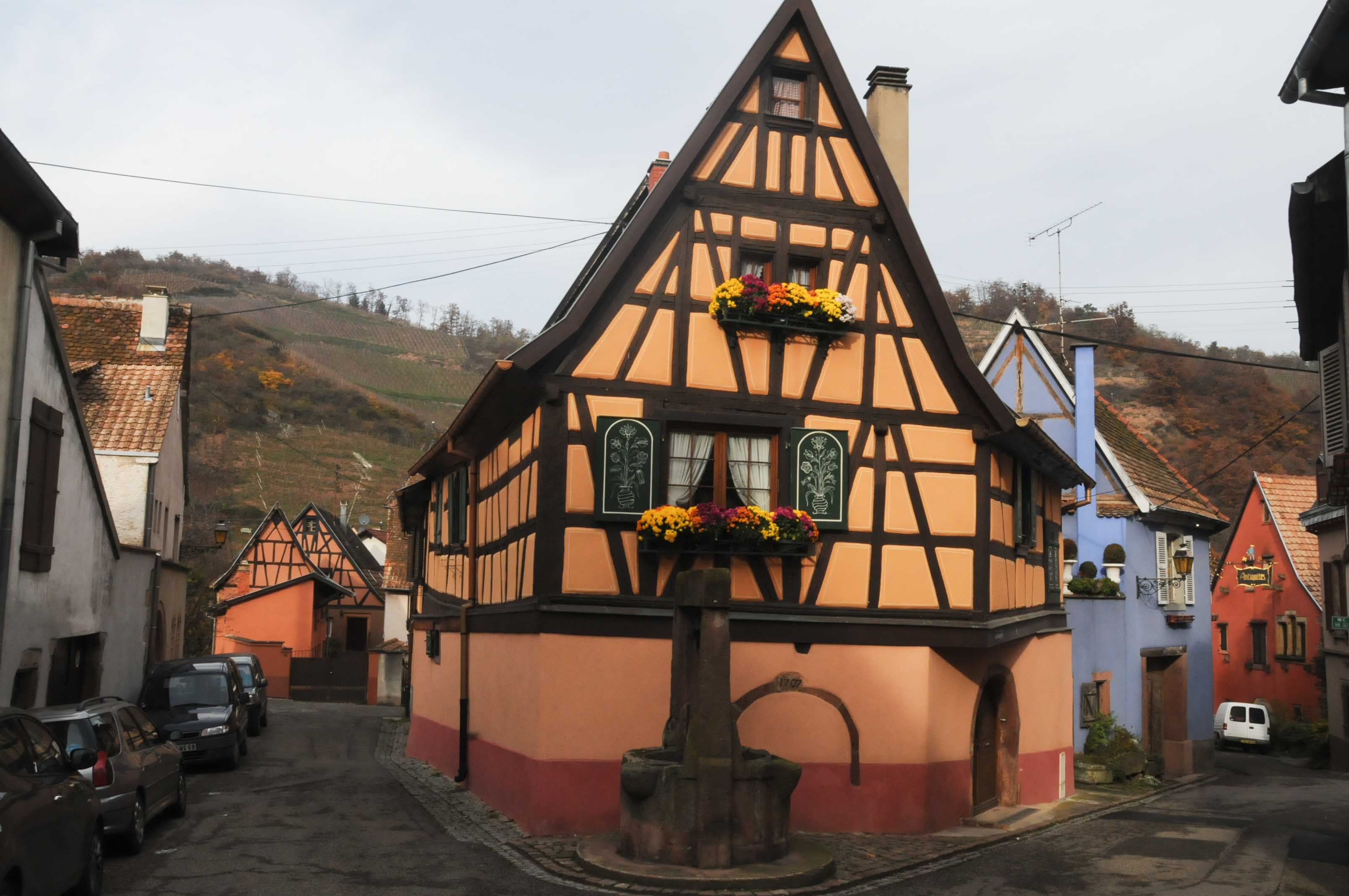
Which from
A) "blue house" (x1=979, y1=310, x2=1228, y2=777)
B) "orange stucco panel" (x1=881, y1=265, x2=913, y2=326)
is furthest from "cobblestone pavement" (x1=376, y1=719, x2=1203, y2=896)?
"blue house" (x1=979, y1=310, x2=1228, y2=777)

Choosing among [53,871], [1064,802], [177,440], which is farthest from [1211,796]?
[177,440]

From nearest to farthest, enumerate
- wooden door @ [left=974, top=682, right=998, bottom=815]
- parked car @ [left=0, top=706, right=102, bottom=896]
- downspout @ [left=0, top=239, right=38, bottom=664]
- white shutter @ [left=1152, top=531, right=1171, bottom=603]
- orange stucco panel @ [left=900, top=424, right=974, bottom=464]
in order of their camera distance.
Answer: parked car @ [left=0, top=706, right=102, bottom=896]
downspout @ [left=0, top=239, right=38, bottom=664]
orange stucco panel @ [left=900, top=424, right=974, bottom=464]
wooden door @ [left=974, top=682, right=998, bottom=815]
white shutter @ [left=1152, top=531, right=1171, bottom=603]

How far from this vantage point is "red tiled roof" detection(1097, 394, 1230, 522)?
2655cm

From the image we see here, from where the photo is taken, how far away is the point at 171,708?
20.6 m

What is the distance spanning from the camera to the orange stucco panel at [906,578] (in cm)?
1549

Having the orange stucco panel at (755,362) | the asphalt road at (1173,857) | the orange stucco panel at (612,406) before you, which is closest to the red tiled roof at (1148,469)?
the asphalt road at (1173,857)

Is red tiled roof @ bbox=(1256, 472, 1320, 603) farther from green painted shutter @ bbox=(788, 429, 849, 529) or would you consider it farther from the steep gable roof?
green painted shutter @ bbox=(788, 429, 849, 529)

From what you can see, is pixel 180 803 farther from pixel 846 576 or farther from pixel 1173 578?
pixel 1173 578

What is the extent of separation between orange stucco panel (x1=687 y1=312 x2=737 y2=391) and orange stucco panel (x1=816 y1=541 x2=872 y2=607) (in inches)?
94.2

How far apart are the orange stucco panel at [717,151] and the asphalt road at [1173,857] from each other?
8477 millimetres

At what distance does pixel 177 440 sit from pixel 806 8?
67.4ft

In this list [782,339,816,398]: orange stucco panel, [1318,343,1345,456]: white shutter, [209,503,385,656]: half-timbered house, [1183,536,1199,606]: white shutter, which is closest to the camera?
[1318,343,1345,456]: white shutter

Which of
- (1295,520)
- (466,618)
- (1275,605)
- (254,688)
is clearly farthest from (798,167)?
(1275,605)

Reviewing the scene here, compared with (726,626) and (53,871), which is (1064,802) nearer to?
(726,626)
